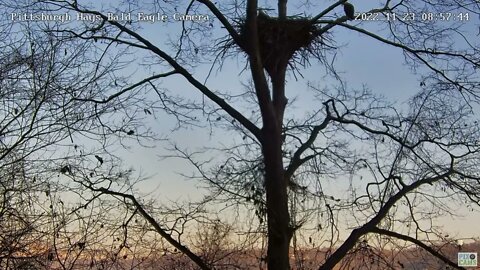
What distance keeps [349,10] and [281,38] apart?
3.27ft

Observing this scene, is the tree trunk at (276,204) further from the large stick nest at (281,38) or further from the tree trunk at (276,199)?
the large stick nest at (281,38)

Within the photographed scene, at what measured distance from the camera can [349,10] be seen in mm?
8914

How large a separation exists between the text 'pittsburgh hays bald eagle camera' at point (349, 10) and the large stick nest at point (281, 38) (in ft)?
1.63

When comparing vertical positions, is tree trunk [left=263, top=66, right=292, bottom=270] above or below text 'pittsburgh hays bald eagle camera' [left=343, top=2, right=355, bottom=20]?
below

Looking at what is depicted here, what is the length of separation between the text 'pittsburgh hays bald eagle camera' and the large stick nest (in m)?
0.50

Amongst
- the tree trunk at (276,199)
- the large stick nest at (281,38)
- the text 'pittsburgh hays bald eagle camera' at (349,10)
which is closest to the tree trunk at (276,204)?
the tree trunk at (276,199)

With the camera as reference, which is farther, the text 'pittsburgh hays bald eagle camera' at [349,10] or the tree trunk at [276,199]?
the text 'pittsburgh hays bald eagle camera' at [349,10]

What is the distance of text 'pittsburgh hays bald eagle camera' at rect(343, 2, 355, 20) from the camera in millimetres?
8906

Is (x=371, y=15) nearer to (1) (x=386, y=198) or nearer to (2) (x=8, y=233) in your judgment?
(1) (x=386, y=198)

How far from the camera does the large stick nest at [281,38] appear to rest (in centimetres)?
902

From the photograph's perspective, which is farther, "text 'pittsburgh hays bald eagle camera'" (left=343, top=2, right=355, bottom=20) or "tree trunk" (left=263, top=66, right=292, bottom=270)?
"text 'pittsburgh hays bald eagle camera'" (left=343, top=2, right=355, bottom=20)

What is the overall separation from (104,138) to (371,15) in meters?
4.17

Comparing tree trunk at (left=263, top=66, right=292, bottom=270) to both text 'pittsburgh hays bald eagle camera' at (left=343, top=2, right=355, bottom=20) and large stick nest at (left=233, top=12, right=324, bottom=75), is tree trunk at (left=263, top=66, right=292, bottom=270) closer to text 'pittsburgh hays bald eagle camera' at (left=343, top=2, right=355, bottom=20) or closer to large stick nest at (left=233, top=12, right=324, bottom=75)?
large stick nest at (left=233, top=12, right=324, bottom=75)

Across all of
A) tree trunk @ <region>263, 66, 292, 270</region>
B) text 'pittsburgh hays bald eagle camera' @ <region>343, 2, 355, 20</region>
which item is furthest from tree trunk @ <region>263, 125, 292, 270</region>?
text 'pittsburgh hays bald eagle camera' @ <region>343, 2, 355, 20</region>
